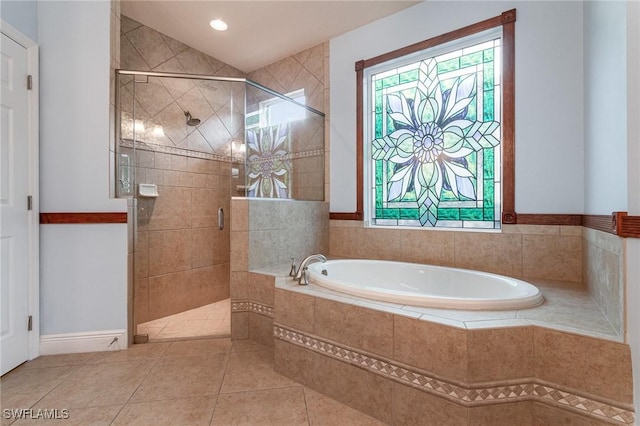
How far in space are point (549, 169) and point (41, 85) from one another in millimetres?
3328

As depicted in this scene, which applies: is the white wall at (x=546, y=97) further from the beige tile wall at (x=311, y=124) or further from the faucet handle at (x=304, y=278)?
the faucet handle at (x=304, y=278)

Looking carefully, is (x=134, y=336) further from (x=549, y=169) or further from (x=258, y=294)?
(x=549, y=169)

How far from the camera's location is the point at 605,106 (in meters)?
1.38

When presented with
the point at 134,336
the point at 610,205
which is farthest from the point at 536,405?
the point at 134,336

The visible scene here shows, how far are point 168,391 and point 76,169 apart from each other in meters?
1.53

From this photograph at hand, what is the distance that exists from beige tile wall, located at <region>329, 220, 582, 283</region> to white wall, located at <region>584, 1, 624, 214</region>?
0.31 metres

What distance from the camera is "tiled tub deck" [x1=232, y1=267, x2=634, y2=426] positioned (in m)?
Answer: 1.09

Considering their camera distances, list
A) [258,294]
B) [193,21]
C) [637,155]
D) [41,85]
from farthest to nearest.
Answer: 1. [193,21]
2. [258,294]
3. [41,85]
4. [637,155]

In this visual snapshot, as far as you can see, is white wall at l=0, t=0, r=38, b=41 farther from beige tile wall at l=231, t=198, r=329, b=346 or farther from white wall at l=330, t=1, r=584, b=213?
white wall at l=330, t=1, r=584, b=213

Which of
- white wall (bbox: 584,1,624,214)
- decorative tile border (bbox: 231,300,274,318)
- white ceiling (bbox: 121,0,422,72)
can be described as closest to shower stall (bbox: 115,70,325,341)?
decorative tile border (bbox: 231,300,274,318)

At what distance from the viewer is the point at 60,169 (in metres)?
1.96

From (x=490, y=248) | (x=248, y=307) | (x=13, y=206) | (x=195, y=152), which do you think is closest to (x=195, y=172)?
(x=195, y=152)

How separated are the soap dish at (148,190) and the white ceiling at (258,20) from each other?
145 centimetres

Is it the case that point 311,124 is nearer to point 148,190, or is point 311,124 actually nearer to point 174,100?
point 174,100
